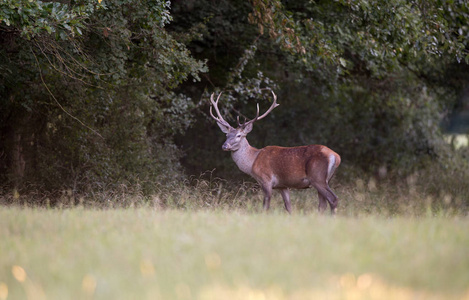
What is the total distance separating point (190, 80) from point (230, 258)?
1065cm

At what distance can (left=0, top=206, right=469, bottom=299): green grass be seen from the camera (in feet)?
13.0

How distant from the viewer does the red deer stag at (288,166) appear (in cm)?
855

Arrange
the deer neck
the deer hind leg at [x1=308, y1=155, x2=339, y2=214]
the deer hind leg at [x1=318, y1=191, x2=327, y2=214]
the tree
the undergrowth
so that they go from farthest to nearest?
the tree → the deer neck → the undergrowth → the deer hind leg at [x1=318, y1=191, x2=327, y2=214] → the deer hind leg at [x1=308, y1=155, x2=339, y2=214]

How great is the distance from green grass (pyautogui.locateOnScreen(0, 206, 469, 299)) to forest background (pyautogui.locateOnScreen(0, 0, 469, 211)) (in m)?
3.30

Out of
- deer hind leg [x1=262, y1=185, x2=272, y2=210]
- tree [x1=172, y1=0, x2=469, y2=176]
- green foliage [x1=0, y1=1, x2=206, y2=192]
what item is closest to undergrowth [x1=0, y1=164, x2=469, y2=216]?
deer hind leg [x1=262, y1=185, x2=272, y2=210]

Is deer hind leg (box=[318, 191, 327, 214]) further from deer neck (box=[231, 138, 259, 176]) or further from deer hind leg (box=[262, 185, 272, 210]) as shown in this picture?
deer neck (box=[231, 138, 259, 176])

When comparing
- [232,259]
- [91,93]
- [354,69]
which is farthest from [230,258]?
[354,69]

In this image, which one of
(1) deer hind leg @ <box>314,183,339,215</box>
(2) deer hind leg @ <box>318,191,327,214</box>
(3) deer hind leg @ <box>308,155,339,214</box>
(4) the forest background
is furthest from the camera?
(4) the forest background

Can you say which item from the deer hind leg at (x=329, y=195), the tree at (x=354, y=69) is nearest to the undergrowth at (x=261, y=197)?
the deer hind leg at (x=329, y=195)

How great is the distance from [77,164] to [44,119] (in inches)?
60.3

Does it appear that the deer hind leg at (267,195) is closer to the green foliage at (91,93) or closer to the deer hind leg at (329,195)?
the deer hind leg at (329,195)

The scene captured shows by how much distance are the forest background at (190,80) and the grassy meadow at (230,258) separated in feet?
10.6

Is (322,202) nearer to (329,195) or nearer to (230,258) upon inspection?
(329,195)

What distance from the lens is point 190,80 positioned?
14938mm
